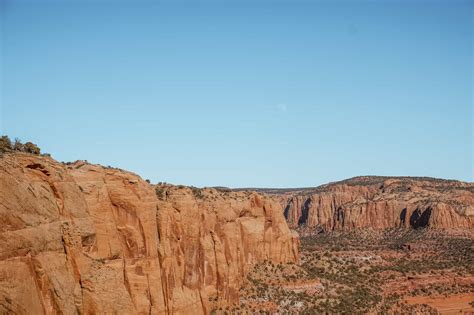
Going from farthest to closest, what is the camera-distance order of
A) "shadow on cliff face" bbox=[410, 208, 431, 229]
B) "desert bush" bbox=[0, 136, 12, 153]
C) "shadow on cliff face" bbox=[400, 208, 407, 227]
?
1. "shadow on cliff face" bbox=[400, 208, 407, 227]
2. "shadow on cliff face" bbox=[410, 208, 431, 229]
3. "desert bush" bbox=[0, 136, 12, 153]

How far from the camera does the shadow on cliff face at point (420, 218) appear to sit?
409ft

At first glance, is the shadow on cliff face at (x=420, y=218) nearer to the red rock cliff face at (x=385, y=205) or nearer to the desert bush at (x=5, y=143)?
the red rock cliff face at (x=385, y=205)

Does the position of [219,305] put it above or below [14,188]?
below

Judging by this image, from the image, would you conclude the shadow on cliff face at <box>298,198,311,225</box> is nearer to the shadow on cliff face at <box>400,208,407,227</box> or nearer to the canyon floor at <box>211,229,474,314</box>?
the shadow on cliff face at <box>400,208,407,227</box>

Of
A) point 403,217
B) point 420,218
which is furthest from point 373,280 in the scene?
point 403,217

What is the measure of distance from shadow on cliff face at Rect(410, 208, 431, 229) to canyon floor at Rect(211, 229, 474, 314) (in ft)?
19.1

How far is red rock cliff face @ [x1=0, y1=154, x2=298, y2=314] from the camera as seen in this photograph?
2434 centimetres

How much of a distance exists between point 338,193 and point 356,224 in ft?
87.3

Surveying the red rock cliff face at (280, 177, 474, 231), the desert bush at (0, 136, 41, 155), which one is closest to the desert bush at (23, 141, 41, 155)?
the desert bush at (0, 136, 41, 155)

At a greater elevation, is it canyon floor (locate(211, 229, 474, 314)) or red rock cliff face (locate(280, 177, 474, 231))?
red rock cliff face (locate(280, 177, 474, 231))

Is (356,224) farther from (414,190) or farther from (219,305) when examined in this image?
(219,305)

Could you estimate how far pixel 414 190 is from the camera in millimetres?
146875

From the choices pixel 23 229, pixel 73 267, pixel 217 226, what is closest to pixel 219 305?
pixel 217 226

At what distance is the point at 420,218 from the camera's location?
417ft
